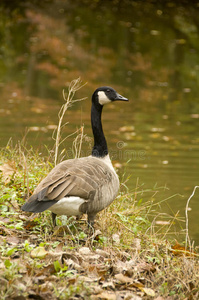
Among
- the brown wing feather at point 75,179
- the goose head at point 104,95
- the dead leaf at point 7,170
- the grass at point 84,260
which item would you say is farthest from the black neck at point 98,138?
the dead leaf at point 7,170

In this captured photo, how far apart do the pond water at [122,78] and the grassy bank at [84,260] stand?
4.84 ft

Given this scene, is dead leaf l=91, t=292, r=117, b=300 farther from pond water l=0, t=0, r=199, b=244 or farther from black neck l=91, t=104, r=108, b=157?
pond water l=0, t=0, r=199, b=244

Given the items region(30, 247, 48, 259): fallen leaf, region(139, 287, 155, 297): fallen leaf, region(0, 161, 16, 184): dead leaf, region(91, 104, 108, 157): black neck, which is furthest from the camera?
region(0, 161, 16, 184): dead leaf

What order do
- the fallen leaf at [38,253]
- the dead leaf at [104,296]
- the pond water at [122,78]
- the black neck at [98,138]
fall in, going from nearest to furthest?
the dead leaf at [104,296] < the fallen leaf at [38,253] < the black neck at [98,138] < the pond water at [122,78]

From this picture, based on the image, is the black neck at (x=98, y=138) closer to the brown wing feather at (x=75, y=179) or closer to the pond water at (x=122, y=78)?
the brown wing feather at (x=75, y=179)

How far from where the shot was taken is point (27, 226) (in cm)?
552

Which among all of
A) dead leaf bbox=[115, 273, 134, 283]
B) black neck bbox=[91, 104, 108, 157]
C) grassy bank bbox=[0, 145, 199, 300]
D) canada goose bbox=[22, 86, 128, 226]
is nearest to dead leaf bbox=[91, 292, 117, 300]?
grassy bank bbox=[0, 145, 199, 300]

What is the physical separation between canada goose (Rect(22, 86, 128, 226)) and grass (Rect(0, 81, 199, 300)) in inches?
12.0

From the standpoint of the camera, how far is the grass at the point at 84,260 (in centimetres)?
418

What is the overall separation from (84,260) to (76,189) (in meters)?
0.74

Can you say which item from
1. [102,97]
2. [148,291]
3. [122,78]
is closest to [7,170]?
[102,97]

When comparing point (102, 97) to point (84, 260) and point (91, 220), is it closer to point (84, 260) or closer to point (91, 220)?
point (91, 220)

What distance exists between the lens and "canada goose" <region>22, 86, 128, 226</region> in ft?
16.0

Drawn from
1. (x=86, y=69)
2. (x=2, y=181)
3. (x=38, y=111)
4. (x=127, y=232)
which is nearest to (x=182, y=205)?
(x=127, y=232)
